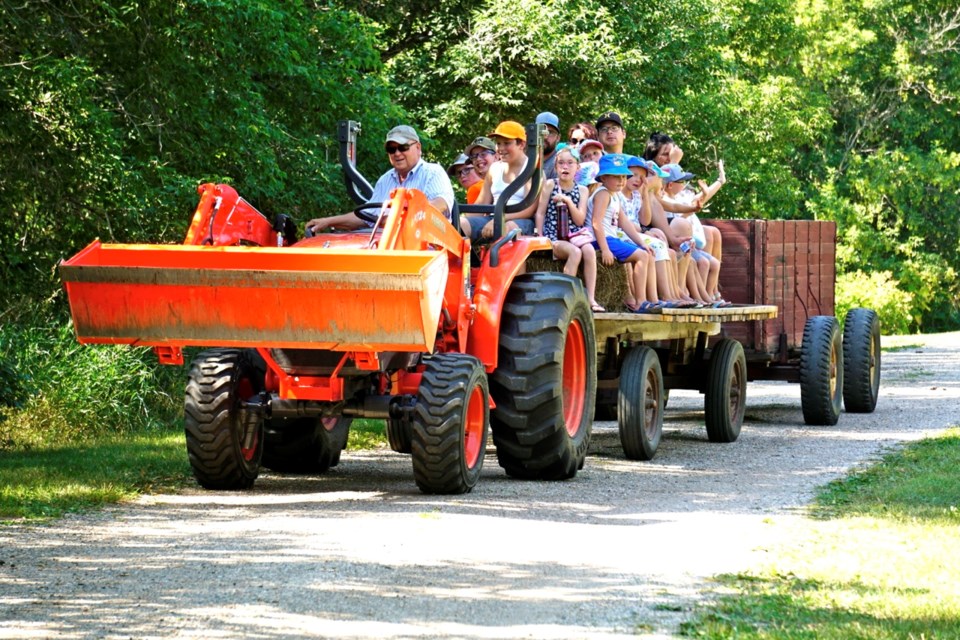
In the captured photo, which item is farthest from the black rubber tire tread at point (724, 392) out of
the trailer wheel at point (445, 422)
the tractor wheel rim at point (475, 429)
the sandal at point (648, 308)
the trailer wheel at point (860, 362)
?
the trailer wheel at point (445, 422)

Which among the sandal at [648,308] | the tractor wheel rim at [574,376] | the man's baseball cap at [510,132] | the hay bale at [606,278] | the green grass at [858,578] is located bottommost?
the green grass at [858,578]

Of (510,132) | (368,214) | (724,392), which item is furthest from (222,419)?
(724,392)

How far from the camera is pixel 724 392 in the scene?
50.7 feet

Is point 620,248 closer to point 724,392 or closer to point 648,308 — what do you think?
point 648,308

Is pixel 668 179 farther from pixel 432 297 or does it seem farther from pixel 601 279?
pixel 432 297

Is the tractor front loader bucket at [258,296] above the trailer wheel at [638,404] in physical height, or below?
above

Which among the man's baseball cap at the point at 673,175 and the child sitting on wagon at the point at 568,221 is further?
the man's baseball cap at the point at 673,175

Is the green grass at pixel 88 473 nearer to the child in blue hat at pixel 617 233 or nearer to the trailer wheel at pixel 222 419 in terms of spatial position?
the trailer wheel at pixel 222 419

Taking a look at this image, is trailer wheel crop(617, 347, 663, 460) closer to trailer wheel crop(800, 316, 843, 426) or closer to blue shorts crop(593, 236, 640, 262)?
blue shorts crop(593, 236, 640, 262)

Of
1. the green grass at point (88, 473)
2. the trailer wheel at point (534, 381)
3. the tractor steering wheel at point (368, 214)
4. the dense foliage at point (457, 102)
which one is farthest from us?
the dense foliage at point (457, 102)

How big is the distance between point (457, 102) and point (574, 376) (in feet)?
52.6

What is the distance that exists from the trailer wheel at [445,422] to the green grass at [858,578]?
217 centimetres

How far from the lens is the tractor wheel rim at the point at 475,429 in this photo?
1109 centimetres

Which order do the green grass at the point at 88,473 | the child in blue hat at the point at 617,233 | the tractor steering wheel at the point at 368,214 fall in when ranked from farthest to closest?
1. the child in blue hat at the point at 617,233
2. the tractor steering wheel at the point at 368,214
3. the green grass at the point at 88,473
